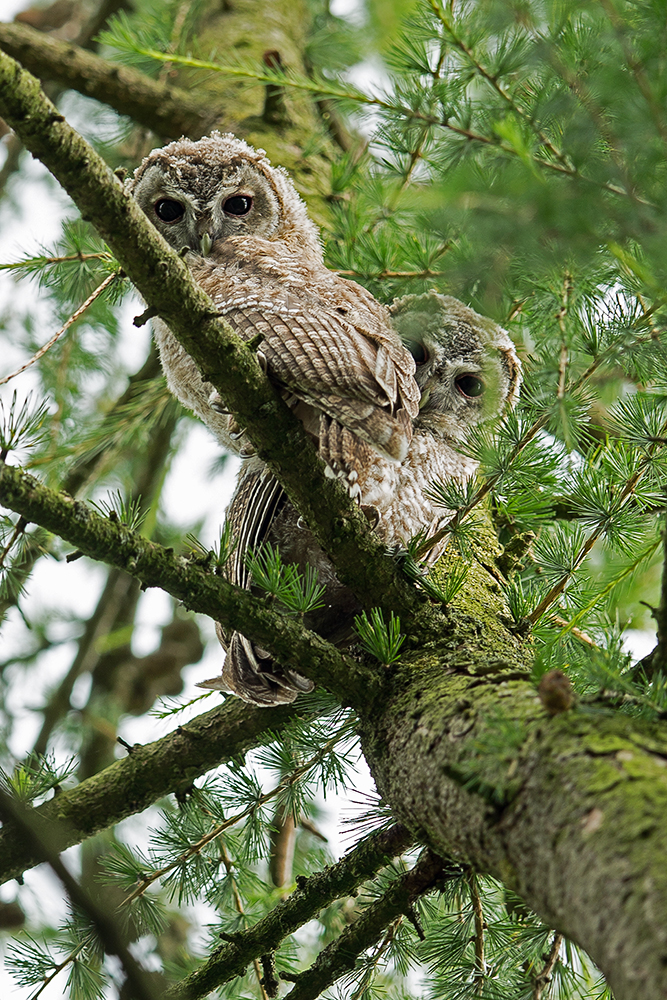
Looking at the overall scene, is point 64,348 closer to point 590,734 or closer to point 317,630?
point 317,630

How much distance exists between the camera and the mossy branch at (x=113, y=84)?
10.4 ft

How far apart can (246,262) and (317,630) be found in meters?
1.03

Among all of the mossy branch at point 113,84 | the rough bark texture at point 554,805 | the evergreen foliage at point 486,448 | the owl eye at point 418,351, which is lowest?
the rough bark texture at point 554,805

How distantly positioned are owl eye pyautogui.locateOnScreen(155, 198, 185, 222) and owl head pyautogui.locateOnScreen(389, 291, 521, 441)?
0.73 m

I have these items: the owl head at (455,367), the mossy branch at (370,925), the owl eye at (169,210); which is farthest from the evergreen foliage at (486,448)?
the owl eye at (169,210)

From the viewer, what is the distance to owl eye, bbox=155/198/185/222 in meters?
2.59

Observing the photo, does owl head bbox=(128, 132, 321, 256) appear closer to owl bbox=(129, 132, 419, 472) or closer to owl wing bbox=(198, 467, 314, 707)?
owl bbox=(129, 132, 419, 472)

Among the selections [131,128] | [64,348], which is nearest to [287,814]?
[64,348]

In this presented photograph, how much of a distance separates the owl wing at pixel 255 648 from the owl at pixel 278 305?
15 cm

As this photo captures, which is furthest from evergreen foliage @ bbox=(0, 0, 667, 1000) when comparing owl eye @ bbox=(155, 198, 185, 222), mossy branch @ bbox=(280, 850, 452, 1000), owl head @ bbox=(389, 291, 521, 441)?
owl eye @ bbox=(155, 198, 185, 222)

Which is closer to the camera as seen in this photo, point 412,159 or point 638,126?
point 638,126

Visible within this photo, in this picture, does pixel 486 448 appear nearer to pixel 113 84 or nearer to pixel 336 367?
pixel 336 367

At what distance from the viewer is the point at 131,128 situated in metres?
3.51

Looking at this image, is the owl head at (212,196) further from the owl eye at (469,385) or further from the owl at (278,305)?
the owl eye at (469,385)
